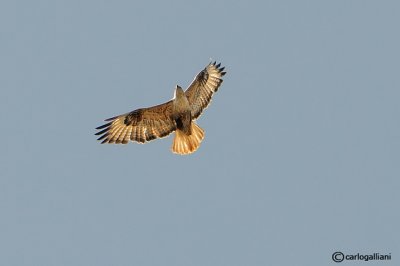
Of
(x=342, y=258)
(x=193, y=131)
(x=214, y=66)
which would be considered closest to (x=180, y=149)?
(x=193, y=131)

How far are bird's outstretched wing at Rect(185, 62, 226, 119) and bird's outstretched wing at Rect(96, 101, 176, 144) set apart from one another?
650 millimetres

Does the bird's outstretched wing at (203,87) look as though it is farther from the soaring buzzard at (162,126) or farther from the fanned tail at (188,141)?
the fanned tail at (188,141)

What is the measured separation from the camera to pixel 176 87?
16.8 metres

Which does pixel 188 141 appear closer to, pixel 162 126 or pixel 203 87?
pixel 162 126

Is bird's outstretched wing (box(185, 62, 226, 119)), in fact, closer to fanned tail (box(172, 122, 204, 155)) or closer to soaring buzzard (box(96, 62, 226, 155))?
soaring buzzard (box(96, 62, 226, 155))

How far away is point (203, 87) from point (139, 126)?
5.40ft

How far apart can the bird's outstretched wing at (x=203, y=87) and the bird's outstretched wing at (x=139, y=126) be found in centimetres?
65

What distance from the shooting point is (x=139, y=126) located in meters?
17.5

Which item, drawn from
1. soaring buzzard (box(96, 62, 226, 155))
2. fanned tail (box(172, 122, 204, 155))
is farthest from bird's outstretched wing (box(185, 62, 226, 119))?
fanned tail (box(172, 122, 204, 155))

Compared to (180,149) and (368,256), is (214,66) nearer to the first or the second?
(180,149)

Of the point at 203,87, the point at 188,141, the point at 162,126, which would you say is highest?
the point at 203,87

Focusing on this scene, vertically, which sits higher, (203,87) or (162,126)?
(203,87)

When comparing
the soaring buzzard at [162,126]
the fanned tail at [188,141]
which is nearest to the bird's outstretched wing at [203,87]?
the soaring buzzard at [162,126]

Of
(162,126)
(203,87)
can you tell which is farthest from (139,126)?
(203,87)
